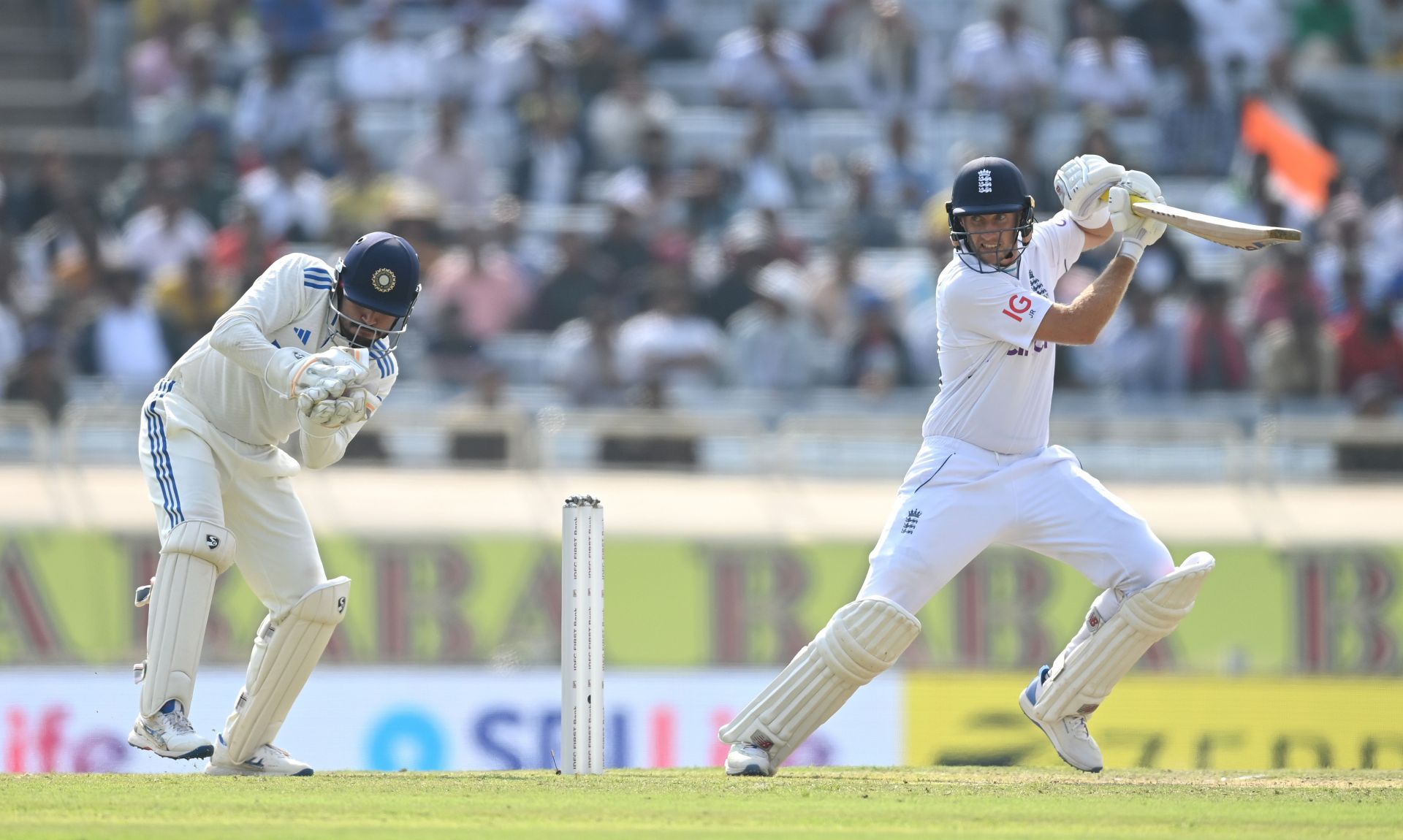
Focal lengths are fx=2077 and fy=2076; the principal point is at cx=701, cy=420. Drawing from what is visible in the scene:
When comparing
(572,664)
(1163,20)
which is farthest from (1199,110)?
(572,664)

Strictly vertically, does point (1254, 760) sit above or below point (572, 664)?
below

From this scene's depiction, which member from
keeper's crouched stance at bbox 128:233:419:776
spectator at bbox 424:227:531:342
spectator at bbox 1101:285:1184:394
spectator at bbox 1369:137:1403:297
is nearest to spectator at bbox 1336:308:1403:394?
spectator at bbox 1369:137:1403:297

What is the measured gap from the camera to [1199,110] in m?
14.3

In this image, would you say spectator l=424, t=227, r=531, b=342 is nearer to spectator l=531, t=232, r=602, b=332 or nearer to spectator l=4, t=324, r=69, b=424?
spectator l=531, t=232, r=602, b=332

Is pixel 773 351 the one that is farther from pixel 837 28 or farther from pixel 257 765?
pixel 257 765

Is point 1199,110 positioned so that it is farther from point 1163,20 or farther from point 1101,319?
point 1101,319

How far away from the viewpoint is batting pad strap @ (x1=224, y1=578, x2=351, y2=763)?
7000 millimetres

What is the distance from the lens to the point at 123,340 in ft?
40.1

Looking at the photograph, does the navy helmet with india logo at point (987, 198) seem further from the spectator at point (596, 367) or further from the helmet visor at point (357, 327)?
the spectator at point (596, 367)

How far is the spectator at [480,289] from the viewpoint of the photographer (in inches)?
499

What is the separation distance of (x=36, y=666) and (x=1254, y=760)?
20.4 ft

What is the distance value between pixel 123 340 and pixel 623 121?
384 cm

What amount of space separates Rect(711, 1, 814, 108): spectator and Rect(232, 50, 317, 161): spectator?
2.91m

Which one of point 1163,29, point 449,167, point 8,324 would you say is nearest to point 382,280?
point 8,324
